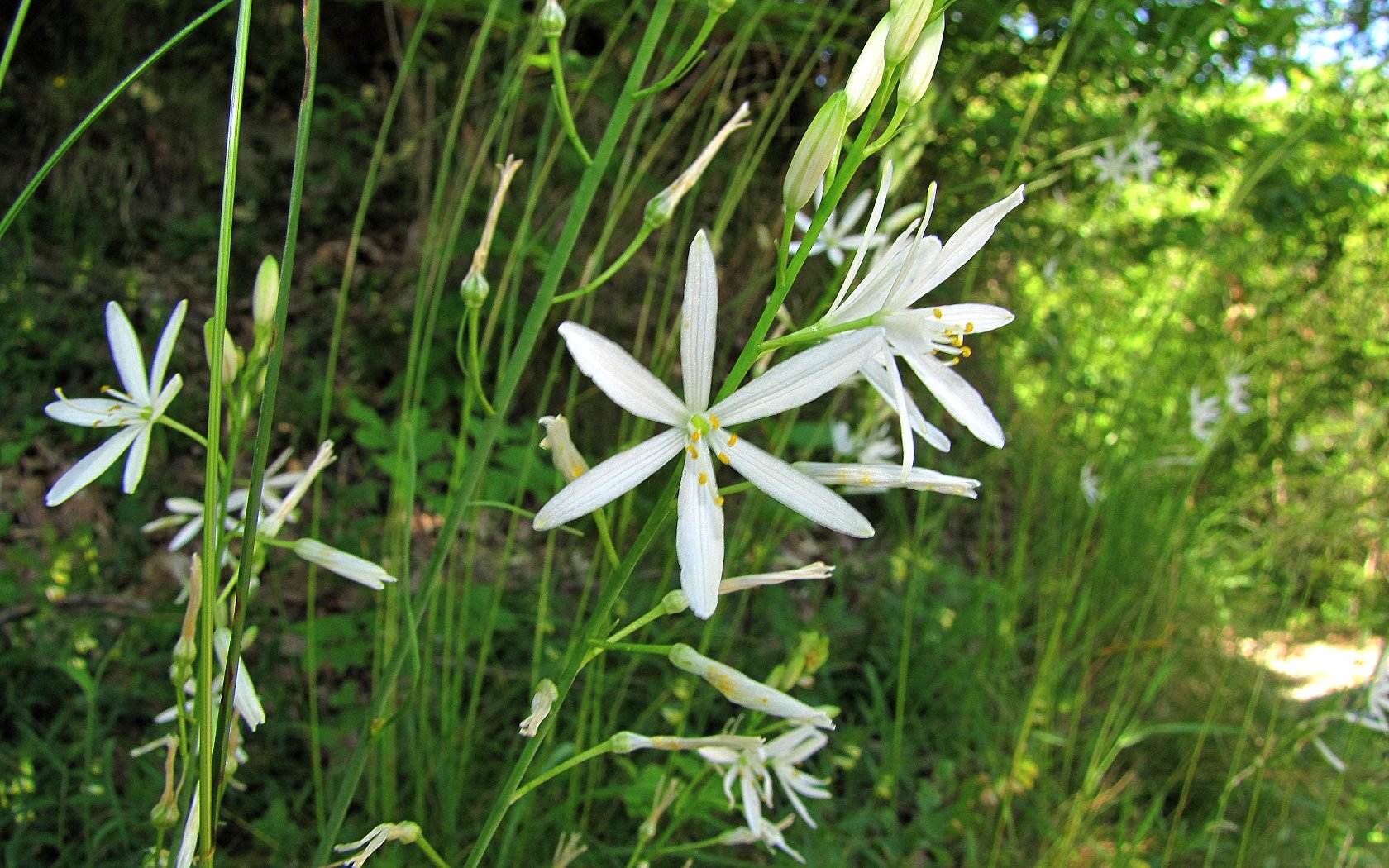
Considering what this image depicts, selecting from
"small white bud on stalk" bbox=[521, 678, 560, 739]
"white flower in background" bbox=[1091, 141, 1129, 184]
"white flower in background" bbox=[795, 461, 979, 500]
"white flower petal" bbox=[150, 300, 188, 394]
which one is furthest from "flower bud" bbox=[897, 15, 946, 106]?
"white flower in background" bbox=[1091, 141, 1129, 184]

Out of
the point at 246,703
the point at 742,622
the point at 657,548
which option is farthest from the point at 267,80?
the point at 246,703

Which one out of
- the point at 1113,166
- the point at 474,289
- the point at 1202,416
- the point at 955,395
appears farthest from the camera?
the point at 1202,416

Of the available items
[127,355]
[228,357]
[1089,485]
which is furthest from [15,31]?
[1089,485]

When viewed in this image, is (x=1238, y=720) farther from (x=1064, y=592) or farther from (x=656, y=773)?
(x=656, y=773)

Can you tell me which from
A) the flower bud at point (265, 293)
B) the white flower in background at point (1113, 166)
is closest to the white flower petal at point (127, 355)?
the flower bud at point (265, 293)

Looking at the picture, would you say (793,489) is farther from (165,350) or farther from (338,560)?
(165,350)

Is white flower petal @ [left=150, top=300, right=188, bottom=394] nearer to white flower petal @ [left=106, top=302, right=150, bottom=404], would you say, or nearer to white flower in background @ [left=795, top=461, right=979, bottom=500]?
white flower petal @ [left=106, top=302, right=150, bottom=404]

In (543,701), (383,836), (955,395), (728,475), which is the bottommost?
(728,475)
